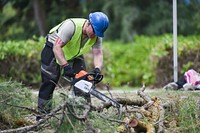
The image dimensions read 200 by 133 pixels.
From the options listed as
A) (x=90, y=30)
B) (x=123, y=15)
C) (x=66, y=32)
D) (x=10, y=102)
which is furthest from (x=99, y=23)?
(x=123, y=15)

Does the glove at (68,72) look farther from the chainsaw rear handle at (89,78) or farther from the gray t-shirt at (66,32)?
the gray t-shirt at (66,32)

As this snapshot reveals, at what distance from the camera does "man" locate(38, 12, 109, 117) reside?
7941mm

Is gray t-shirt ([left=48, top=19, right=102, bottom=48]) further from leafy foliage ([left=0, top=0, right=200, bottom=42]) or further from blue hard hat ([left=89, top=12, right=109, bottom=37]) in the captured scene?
leafy foliage ([left=0, top=0, right=200, bottom=42])

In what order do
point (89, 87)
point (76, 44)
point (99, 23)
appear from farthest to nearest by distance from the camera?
point (76, 44)
point (99, 23)
point (89, 87)

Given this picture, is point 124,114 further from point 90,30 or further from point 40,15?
point 40,15

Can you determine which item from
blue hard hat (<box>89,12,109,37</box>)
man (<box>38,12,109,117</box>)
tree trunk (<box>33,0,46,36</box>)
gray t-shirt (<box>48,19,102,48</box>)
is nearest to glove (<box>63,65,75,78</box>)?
man (<box>38,12,109,117</box>)

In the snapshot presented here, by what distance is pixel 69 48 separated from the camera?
27.6 feet

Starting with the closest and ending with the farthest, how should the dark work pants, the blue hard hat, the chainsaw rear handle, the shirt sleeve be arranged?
the chainsaw rear handle, the blue hard hat, the shirt sleeve, the dark work pants

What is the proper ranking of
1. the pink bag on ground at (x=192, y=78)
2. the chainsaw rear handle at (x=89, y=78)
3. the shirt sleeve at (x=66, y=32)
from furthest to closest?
1. the pink bag on ground at (x=192, y=78)
2. the shirt sleeve at (x=66, y=32)
3. the chainsaw rear handle at (x=89, y=78)

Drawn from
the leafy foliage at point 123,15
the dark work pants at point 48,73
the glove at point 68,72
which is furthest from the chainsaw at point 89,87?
the leafy foliage at point 123,15

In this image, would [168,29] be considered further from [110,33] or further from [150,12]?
[110,33]

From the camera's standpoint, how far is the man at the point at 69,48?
7.94 m

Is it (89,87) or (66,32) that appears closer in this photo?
(89,87)

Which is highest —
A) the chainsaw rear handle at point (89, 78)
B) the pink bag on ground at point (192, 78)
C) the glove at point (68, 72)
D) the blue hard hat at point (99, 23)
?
the blue hard hat at point (99, 23)
